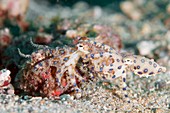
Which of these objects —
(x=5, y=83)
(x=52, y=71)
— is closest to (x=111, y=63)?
(x=52, y=71)

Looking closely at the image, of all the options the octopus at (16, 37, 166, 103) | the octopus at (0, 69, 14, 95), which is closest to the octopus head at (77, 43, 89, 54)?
the octopus at (16, 37, 166, 103)

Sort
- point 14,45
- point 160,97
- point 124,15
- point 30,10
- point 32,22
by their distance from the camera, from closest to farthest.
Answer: point 160,97
point 14,45
point 32,22
point 30,10
point 124,15

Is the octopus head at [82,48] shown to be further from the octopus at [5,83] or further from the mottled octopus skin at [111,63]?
the octopus at [5,83]

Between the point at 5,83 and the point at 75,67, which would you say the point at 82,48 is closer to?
the point at 75,67

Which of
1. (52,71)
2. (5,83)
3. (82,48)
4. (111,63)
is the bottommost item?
(5,83)

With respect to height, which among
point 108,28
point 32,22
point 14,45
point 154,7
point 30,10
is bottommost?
point 14,45

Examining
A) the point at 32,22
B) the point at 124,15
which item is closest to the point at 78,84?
the point at 32,22

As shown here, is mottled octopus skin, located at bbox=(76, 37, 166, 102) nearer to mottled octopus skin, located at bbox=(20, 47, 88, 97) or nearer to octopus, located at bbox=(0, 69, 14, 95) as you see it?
mottled octopus skin, located at bbox=(20, 47, 88, 97)

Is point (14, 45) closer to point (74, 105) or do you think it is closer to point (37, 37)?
point (37, 37)
